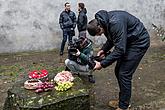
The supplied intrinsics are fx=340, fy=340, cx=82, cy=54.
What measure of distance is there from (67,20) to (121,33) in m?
5.12

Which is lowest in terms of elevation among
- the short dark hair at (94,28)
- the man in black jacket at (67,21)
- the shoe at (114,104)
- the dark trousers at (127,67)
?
the shoe at (114,104)

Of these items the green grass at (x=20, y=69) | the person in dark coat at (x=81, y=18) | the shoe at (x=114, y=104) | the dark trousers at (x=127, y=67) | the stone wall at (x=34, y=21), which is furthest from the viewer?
the stone wall at (x=34, y=21)

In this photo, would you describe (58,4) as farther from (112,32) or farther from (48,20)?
(112,32)

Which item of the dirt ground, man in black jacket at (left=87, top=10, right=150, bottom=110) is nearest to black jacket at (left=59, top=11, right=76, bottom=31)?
the dirt ground

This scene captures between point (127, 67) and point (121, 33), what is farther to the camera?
point (127, 67)

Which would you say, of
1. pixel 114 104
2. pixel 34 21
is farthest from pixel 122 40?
pixel 34 21

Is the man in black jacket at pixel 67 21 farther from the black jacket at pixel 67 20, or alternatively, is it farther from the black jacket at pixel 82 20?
the black jacket at pixel 82 20

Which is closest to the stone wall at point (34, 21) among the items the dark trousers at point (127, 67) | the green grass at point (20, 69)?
the green grass at point (20, 69)

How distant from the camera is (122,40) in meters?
4.93

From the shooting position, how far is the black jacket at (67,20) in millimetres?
9898

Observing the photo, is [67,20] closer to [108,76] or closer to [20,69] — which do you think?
[20,69]

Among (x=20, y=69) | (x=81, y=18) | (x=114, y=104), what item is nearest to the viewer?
(x=114, y=104)

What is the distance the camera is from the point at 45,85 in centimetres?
534

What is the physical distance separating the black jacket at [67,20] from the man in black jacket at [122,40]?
4410 mm
